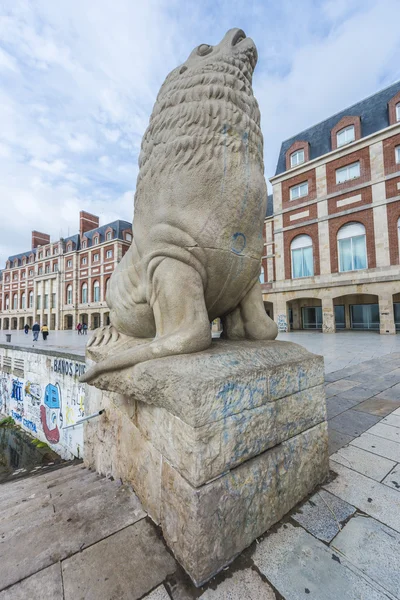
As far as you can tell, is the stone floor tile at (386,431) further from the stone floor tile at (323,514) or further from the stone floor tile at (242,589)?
the stone floor tile at (242,589)

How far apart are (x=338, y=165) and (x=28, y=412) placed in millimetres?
17864

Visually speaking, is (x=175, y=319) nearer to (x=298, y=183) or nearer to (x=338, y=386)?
(x=338, y=386)

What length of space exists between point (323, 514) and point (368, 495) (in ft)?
1.11

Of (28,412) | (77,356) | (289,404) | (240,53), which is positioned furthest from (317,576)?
(28,412)

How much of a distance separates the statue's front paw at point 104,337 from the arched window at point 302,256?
50.3ft

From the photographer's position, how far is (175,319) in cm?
146

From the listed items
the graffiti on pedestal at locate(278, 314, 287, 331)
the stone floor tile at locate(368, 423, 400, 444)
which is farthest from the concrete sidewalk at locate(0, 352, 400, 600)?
the graffiti on pedestal at locate(278, 314, 287, 331)

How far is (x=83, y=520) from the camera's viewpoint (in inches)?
52.1

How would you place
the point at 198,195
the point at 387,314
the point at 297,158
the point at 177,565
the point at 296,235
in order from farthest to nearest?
1. the point at 297,158
2. the point at 296,235
3. the point at 387,314
4. the point at 198,195
5. the point at 177,565

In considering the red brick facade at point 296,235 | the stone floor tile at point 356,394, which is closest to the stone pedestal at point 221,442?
the stone floor tile at point 356,394

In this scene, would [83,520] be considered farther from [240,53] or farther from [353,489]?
[240,53]

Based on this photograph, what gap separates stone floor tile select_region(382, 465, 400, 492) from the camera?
5.12ft

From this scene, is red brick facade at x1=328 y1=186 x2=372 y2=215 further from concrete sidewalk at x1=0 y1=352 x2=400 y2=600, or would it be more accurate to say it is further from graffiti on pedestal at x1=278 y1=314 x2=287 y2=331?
concrete sidewalk at x1=0 y1=352 x2=400 y2=600

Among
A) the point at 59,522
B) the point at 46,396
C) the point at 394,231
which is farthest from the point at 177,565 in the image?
the point at 394,231
